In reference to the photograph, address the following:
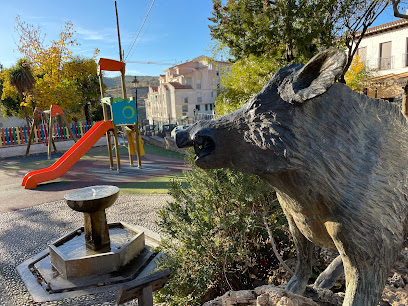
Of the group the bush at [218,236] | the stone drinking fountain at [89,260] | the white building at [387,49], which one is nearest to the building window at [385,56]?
the white building at [387,49]

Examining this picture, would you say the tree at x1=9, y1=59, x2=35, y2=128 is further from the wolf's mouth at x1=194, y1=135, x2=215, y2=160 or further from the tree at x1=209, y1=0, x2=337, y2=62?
the wolf's mouth at x1=194, y1=135, x2=215, y2=160

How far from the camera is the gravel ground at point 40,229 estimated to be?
410 cm

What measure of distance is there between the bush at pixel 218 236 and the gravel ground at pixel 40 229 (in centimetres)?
125

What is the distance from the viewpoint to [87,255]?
489 cm

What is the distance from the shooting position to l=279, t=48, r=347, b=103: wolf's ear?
110cm

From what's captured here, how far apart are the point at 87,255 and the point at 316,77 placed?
482cm

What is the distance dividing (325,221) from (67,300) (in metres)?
3.93

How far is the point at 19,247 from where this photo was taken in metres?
5.61

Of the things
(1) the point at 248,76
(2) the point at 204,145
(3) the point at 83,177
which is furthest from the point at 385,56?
(2) the point at 204,145

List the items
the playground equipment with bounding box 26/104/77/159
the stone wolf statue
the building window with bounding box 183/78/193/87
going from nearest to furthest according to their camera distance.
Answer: the stone wolf statue → the playground equipment with bounding box 26/104/77/159 → the building window with bounding box 183/78/193/87

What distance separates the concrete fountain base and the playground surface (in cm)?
210

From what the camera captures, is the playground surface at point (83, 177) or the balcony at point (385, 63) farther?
the balcony at point (385, 63)

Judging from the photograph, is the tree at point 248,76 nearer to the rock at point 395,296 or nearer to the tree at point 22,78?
the rock at point 395,296

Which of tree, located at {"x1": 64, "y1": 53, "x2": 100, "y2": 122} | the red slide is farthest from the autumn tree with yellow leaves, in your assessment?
the red slide
